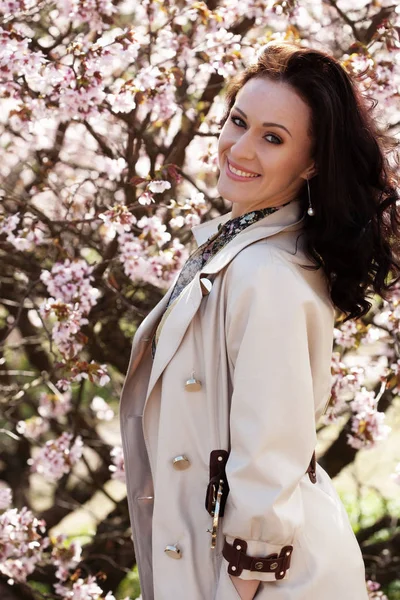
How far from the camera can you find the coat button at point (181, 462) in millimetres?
1741

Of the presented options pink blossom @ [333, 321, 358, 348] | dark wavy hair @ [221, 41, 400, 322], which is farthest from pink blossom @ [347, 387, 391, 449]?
dark wavy hair @ [221, 41, 400, 322]

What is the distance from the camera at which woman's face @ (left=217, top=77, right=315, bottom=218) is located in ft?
5.97

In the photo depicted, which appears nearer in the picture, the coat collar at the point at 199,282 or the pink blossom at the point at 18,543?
the coat collar at the point at 199,282

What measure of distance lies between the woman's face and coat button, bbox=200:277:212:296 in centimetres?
25

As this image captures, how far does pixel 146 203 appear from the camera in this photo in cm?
272

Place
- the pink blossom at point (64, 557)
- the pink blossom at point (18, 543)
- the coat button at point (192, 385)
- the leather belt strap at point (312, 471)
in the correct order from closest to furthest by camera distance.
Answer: the coat button at point (192, 385) → the leather belt strap at point (312, 471) → the pink blossom at point (18, 543) → the pink blossom at point (64, 557)

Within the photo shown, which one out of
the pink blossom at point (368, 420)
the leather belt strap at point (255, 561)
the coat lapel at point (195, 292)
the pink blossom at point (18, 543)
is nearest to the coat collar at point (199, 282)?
the coat lapel at point (195, 292)

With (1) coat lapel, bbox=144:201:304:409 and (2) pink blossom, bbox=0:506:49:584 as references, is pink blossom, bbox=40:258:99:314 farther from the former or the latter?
(1) coat lapel, bbox=144:201:304:409

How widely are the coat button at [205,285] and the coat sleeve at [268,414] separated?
0.09m

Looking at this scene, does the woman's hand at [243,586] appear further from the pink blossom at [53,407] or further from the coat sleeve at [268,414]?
the pink blossom at [53,407]

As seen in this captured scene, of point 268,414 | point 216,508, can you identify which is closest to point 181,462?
point 216,508

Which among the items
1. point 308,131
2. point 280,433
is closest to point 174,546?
point 280,433

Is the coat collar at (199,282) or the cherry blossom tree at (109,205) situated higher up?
the coat collar at (199,282)

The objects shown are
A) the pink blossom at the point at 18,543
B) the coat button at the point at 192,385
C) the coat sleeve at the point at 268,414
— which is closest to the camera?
the coat sleeve at the point at 268,414
